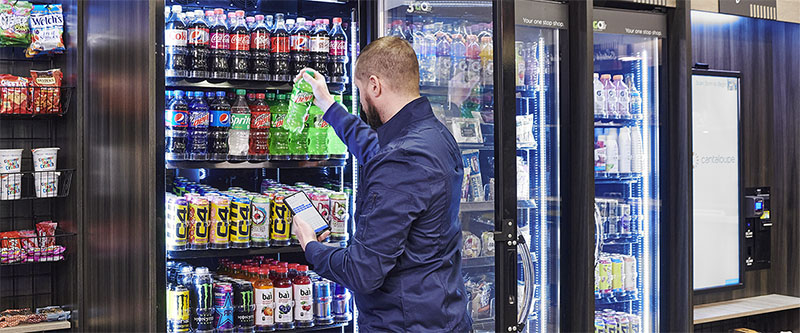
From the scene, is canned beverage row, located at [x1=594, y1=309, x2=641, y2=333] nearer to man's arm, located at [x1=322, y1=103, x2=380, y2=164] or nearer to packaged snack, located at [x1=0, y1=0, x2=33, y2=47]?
man's arm, located at [x1=322, y1=103, x2=380, y2=164]

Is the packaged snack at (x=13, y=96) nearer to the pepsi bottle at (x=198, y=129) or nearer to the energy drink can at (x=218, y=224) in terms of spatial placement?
the pepsi bottle at (x=198, y=129)

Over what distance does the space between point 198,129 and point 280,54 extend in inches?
19.0

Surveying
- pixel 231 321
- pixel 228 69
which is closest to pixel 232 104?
pixel 228 69

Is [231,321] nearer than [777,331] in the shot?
Yes

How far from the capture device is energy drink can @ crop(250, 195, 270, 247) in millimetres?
3380

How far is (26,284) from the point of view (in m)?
3.94

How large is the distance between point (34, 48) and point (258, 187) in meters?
1.23

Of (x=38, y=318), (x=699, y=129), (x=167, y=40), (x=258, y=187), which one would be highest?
(x=167, y=40)

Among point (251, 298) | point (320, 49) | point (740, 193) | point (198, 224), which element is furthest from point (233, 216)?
point (740, 193)

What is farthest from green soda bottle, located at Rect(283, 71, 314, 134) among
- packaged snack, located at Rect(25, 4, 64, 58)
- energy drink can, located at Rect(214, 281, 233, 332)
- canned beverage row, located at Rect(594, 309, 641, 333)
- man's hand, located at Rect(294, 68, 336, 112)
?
canned beverage row, located at Rect(594, 309, 641, 333)

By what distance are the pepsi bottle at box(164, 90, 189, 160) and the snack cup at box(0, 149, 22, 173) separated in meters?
0.94

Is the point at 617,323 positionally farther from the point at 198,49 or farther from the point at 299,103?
the point at 198,49

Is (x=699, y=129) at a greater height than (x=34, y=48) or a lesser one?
lesser

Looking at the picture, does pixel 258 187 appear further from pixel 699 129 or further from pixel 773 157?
pixel 773 157
